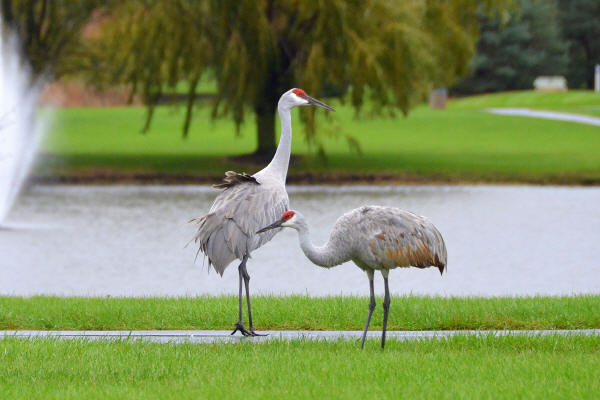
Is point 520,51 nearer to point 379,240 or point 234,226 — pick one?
point 234,226

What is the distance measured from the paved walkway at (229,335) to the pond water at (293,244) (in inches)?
101

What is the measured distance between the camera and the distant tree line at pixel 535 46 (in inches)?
3022

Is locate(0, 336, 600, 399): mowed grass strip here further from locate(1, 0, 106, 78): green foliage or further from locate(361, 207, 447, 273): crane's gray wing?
locate(1, 0, 106, 78): green foliage

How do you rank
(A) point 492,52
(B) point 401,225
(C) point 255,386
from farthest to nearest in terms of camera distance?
(A) point 492,52 → (B) point 401,225 → (C) point 255,386

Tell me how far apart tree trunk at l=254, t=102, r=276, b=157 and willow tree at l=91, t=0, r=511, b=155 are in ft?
3.14

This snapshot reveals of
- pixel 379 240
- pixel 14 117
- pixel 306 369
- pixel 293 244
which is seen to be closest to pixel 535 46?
pixel 14 117

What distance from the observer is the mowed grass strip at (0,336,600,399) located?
6.93 metres

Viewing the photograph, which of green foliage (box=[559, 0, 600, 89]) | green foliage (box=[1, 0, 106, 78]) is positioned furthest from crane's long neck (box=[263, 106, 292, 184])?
green foliage (box=[559, 0, 600, 89])

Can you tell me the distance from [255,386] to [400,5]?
2371 centimetres

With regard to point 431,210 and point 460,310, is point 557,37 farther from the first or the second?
point 460,310

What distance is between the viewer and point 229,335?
9.29 metres

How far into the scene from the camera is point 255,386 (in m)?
7.11

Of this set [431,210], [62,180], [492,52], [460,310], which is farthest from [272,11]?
[492,52]

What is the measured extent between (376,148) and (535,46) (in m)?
44.5
